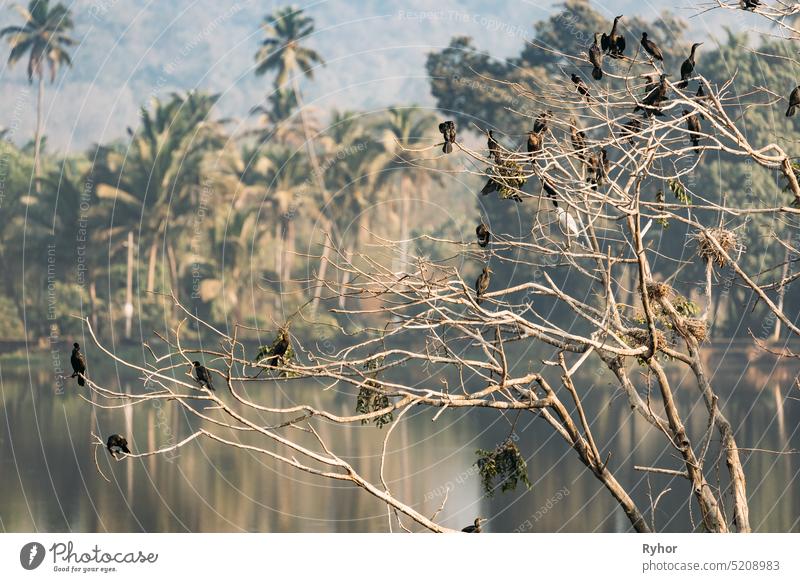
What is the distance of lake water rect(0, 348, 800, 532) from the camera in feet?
101

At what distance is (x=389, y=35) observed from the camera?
323ft

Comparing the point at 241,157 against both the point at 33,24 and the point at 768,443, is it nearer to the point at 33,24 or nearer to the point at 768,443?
the point at 33,24

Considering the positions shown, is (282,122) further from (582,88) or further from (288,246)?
(582,88)

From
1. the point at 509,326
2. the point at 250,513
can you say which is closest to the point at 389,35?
the point at 250,513

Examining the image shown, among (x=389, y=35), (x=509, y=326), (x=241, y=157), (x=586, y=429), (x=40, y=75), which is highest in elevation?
(x=389, y=35)

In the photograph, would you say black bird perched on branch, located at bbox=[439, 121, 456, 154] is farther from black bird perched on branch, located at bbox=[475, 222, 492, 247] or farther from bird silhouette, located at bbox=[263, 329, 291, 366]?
bird silhouette, located at bbox=[263, 329, 291, 366]

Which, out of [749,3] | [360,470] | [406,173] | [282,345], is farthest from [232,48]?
[282,345]

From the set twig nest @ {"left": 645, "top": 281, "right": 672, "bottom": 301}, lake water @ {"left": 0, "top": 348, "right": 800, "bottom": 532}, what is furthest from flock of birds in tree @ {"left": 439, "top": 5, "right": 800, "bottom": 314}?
lake water @ {"left": 0, "top": 348, "right": 800, "bottom": 532}

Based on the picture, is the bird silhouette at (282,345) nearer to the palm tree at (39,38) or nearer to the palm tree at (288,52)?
the palm tree at (39,38)

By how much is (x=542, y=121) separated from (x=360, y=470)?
25.4 metres

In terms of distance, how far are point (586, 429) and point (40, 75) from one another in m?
56.1

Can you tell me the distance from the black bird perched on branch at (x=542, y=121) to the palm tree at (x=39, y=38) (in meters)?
50.0
